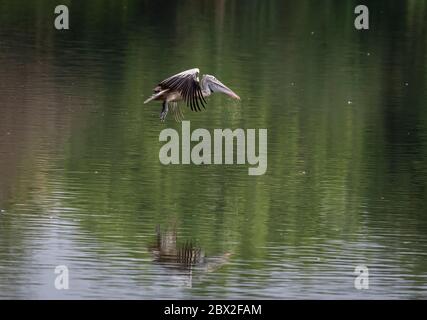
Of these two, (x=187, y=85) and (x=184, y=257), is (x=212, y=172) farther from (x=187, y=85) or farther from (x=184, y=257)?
(x=184, y=257)

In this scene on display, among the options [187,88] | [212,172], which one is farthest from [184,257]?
[212,172]

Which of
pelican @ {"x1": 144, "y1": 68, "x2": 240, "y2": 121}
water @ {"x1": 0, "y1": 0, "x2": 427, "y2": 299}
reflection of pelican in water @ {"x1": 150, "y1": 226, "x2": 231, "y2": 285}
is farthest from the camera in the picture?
pelican @ {"x1": 144, "y1": 68, "x2": 240, "y2": 121}

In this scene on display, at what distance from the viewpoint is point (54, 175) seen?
21766mm

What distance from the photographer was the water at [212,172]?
57.2 feet

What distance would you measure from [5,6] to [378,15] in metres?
9.54

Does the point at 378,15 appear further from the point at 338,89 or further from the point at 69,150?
the point at 69,150

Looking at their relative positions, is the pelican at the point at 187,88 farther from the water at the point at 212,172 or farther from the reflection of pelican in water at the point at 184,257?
the reflection of pelican in water at the point at 184,257

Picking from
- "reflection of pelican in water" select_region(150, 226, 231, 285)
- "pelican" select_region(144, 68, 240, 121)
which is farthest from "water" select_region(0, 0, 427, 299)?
"pelican" select_region(144, 68, 240, 121)

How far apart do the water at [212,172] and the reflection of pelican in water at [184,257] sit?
0.08 ft

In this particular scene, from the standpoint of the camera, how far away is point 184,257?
17906 millimetres

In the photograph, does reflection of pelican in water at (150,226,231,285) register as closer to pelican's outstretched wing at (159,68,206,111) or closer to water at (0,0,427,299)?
water at (0,0,427,299)

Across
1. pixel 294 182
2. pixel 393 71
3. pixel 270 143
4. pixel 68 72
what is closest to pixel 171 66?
pixel 68 72

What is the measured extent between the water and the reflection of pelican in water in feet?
0.08

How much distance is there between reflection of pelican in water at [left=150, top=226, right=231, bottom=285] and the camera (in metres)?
17.6
